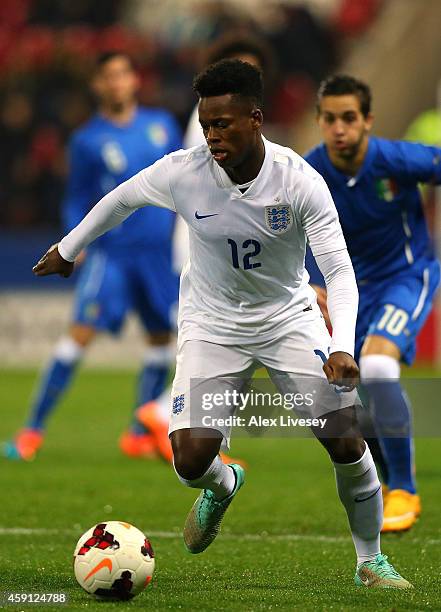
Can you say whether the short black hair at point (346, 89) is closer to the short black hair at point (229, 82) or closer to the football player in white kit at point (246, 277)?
the football player in white kit at point (246, 277)

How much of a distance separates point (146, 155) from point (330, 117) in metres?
3.33

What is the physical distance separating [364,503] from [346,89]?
222 cm

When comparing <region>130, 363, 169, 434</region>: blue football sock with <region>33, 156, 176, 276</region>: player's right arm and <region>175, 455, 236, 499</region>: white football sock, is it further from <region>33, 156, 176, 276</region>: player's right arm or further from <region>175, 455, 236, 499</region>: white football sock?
<region>33, 156, 176, 276</region>: player's right arm

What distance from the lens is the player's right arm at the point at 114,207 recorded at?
4855 millimetres

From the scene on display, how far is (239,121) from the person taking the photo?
4.58 meters

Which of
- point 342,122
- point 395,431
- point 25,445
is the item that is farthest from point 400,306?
point 25,445

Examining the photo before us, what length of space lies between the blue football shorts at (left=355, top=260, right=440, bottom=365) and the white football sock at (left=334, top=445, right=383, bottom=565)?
1592 mm

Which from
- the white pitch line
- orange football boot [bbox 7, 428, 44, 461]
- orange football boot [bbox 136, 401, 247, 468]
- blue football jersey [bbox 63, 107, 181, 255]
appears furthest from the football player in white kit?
blue football jersey [bbox 63, 107, 181, 255]

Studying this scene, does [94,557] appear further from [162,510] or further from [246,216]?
[162,510]

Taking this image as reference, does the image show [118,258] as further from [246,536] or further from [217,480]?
[217,480]

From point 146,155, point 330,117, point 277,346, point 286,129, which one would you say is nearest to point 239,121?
point 277,346

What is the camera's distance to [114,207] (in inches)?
Result: 192

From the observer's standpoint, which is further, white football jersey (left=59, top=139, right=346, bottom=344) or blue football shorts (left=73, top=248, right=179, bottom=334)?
blue football shorts (left=73, top=248, right=179, bottom=334)

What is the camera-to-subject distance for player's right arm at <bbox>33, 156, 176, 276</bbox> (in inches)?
191
